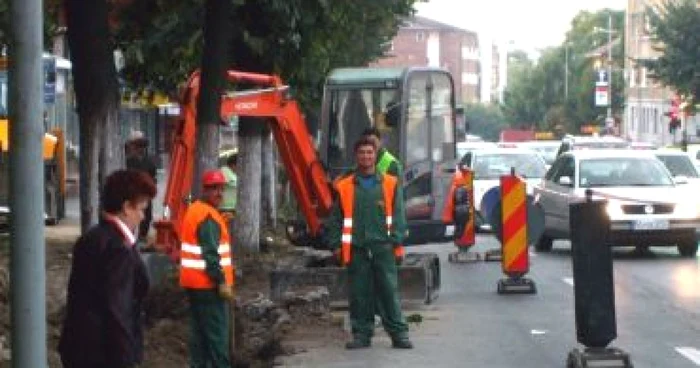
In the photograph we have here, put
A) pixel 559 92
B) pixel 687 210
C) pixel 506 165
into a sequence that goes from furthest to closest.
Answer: pixel 559 92 → pixel 506 165 → pixel 687 210

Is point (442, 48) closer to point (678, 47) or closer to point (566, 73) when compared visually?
point (566, 73)

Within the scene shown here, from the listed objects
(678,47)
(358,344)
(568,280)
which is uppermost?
(678,47)

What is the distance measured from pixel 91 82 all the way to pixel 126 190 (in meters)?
8.93

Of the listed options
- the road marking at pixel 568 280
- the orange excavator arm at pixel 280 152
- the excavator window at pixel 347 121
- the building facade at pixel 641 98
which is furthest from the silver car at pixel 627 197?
the building facade at pixel 641 98

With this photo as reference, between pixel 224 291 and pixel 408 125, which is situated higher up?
pixel 408 125

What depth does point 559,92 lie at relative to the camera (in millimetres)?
124500

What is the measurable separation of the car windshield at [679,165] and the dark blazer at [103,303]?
26.1m

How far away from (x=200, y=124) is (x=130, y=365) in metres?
12.1

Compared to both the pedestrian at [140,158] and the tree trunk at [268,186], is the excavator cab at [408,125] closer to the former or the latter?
the pedestrian at [140,158]

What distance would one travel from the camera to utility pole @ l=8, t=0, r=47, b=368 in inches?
261

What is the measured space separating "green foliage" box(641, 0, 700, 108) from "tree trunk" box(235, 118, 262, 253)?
109 feet

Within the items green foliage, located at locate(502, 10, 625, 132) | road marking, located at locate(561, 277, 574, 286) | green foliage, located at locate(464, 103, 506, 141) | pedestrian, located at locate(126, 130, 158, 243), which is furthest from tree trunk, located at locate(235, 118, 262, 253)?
green foliage, located at locate(464, 103, 506, 141)

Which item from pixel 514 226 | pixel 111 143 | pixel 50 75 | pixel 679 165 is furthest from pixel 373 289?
pixel 679 165

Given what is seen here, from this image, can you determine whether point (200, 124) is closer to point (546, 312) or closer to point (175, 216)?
point (175, 216)
